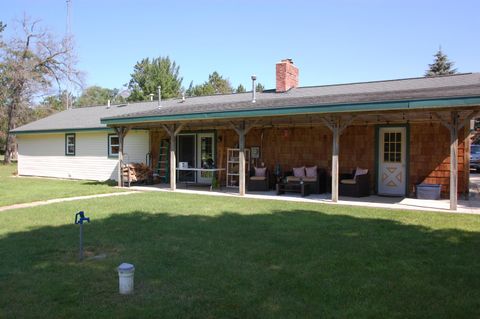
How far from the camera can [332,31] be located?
14914 mm

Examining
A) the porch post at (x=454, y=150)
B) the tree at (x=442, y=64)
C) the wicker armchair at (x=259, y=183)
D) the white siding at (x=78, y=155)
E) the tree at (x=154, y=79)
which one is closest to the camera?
the porch post at (x=454, y=150)

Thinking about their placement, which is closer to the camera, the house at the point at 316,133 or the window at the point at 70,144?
the house at the point at 316,133

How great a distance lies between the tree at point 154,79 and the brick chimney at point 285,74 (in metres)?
32.0

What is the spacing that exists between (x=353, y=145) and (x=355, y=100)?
340 centimetres

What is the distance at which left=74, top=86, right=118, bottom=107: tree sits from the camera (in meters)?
69.4

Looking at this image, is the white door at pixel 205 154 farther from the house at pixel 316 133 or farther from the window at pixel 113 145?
the window at pixel 113 145

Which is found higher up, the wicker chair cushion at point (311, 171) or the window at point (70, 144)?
the window at point (70, 144)

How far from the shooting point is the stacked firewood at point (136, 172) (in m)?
15.0

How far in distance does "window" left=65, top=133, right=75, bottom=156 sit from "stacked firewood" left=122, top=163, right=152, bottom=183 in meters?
5.09

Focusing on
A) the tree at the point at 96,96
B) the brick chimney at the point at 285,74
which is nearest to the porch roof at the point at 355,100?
the brick chimney at the point at 285,74

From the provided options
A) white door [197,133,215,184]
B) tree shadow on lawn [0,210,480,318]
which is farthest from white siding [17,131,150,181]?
tree shadow on lawn [0,210,480,318]

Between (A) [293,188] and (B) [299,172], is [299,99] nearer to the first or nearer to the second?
(B) [299,172]

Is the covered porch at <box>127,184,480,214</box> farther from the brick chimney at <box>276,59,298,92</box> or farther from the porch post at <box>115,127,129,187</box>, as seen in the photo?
the brick chimney at <box>276,59,298,92</box>

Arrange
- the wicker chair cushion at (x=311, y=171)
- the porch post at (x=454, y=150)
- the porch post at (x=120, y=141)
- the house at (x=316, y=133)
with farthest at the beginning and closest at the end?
the porch post at (x=120, y=141)
the wicker chair cushion at (x=311, y=171)
the house at (x=316, y=133)
the porch post at (x=454, y=150)
